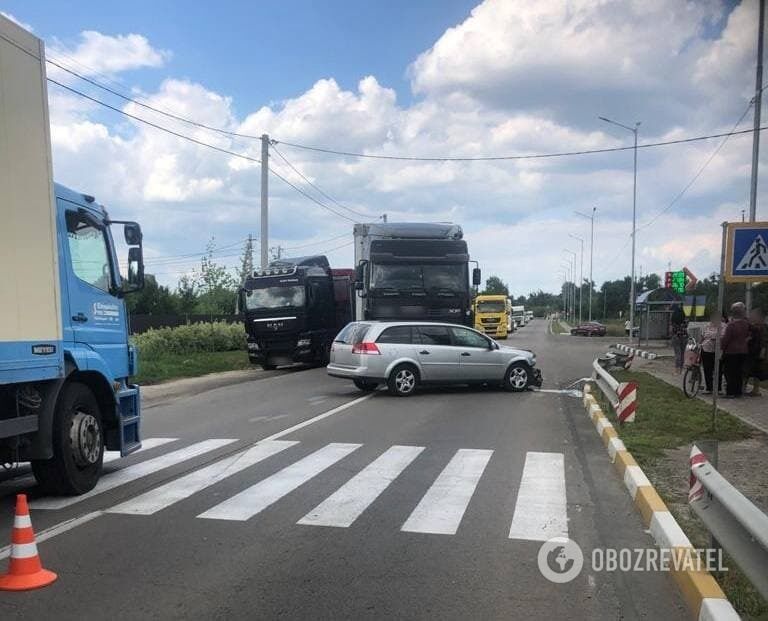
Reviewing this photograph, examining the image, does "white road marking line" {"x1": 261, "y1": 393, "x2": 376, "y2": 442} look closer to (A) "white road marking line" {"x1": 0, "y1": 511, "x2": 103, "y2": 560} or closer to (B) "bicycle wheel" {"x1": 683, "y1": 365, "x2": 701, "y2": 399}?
(A) "white road marking line" {"x1": 0, "y1": 511, "x2": 103, "y2": 560}

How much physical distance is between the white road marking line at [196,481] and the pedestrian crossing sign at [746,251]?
19.7 feet

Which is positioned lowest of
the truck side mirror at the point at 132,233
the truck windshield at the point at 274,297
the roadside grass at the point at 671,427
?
the roadside grass at the point at 671,427

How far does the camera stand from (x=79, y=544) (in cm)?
532

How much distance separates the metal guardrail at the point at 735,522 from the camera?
3.61m

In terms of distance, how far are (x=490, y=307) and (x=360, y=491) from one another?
40.1 m

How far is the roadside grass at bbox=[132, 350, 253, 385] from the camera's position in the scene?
20.5 metres

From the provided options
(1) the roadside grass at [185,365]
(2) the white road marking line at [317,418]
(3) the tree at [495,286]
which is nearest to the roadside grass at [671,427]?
(2) the white road marking line at [317,418]

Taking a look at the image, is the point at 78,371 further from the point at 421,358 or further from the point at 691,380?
the point at 691,380

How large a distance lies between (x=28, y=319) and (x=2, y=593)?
216 cm

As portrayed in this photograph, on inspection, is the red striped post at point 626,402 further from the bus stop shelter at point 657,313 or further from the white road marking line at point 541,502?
the bus stop shelter at point 657,313

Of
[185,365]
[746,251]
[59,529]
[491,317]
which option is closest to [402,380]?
[746,251]

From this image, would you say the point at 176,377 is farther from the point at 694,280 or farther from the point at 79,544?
the point at 694,280

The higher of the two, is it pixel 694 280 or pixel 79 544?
pixel 694 280

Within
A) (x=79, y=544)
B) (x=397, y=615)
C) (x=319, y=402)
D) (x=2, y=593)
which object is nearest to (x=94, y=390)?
(x=79, y=544)
